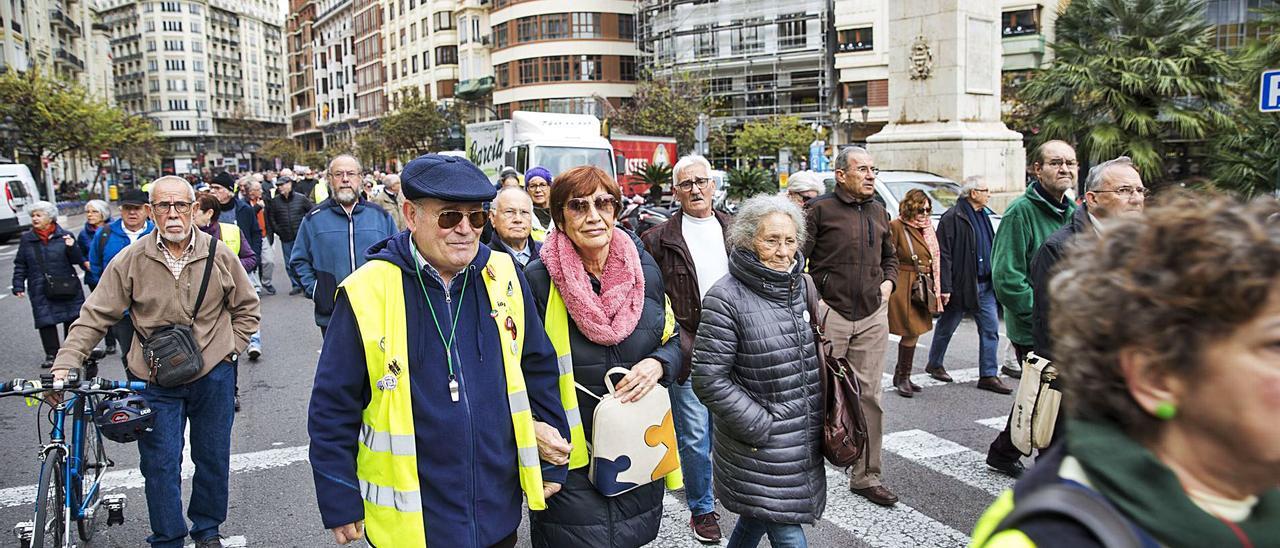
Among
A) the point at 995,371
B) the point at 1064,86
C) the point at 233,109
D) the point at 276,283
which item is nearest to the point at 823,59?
the point at 1064,86

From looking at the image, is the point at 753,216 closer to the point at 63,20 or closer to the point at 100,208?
the point at 100,208

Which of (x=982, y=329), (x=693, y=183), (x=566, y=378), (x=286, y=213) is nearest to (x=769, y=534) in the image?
(x=566, y=378)

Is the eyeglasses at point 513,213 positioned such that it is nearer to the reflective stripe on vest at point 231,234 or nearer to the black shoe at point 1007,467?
the black shoe at point 1007,467

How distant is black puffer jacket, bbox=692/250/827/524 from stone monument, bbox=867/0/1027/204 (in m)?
12.8

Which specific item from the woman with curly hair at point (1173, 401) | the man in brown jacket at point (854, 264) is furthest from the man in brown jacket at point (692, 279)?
the woman with curly hair at point (1173, 401)

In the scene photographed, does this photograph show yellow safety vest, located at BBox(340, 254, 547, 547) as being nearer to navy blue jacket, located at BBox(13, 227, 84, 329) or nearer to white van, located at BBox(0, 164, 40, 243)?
navy blue jacket, located at BBox(13, 227, 84, 329)

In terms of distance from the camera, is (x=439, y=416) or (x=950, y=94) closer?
(x=439, y=416)

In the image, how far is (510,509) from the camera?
2.92 m

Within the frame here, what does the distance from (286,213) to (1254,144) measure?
1570cm

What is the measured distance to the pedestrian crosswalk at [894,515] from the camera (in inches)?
186

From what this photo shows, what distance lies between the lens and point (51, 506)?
438 centimetres

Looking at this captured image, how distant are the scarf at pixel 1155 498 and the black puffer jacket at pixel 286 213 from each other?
14305 millimetres

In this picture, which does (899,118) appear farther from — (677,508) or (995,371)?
(677,508)

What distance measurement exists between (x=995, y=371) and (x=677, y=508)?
384 cm
